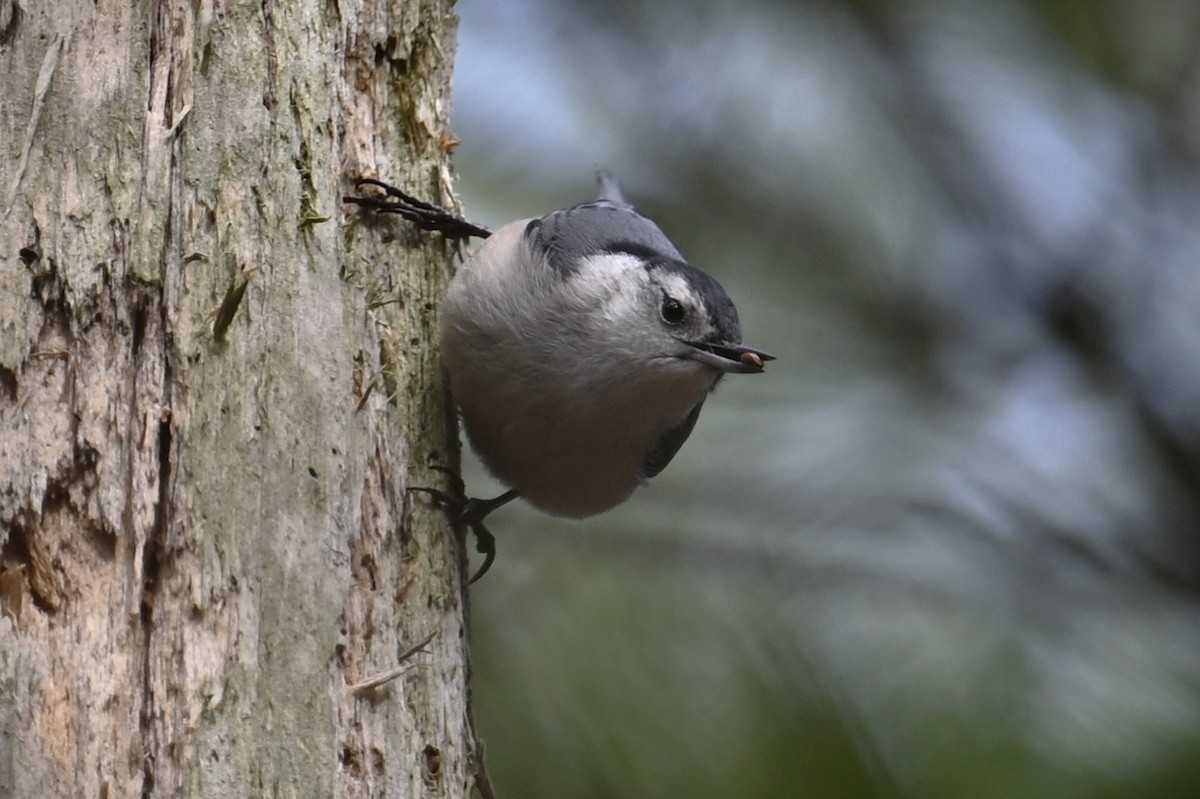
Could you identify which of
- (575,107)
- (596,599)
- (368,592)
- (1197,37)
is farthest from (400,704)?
(1197,37)

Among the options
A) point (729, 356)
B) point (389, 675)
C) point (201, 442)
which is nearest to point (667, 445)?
point (729, 356)

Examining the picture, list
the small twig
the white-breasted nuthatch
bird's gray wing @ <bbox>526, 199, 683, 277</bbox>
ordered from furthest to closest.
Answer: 1. bird's gray wing @ <bbox>526, 199, 683, 277</bbox>
2. the white-breasted nuthatch
3. the small twig

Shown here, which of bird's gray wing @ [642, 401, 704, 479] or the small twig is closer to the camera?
the small twig

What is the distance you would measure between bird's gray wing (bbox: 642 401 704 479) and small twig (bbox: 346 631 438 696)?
627 mm

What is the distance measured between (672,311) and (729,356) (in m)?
0.12

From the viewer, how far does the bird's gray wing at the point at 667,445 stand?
2.15m

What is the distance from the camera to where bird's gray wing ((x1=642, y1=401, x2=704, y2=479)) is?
2152 mm

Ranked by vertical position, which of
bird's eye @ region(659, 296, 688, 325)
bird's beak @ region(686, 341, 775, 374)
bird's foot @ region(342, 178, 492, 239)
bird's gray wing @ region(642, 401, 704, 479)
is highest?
bird's foot @ region(342, 178, 492, 239)

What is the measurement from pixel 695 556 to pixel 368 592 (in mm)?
1107

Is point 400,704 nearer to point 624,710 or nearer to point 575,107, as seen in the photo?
point 624,710

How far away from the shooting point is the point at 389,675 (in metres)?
1.55

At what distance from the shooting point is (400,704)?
5.16 feet

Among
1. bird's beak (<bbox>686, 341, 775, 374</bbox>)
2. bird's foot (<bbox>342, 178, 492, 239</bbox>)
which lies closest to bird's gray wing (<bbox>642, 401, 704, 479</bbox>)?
bird's beak (<bbox>686, 341, 775, 374</bbox>)

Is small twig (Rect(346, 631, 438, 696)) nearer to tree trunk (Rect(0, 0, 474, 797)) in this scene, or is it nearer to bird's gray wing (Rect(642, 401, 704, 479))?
tree trunk (Rect(0, 0, 474, 797))
